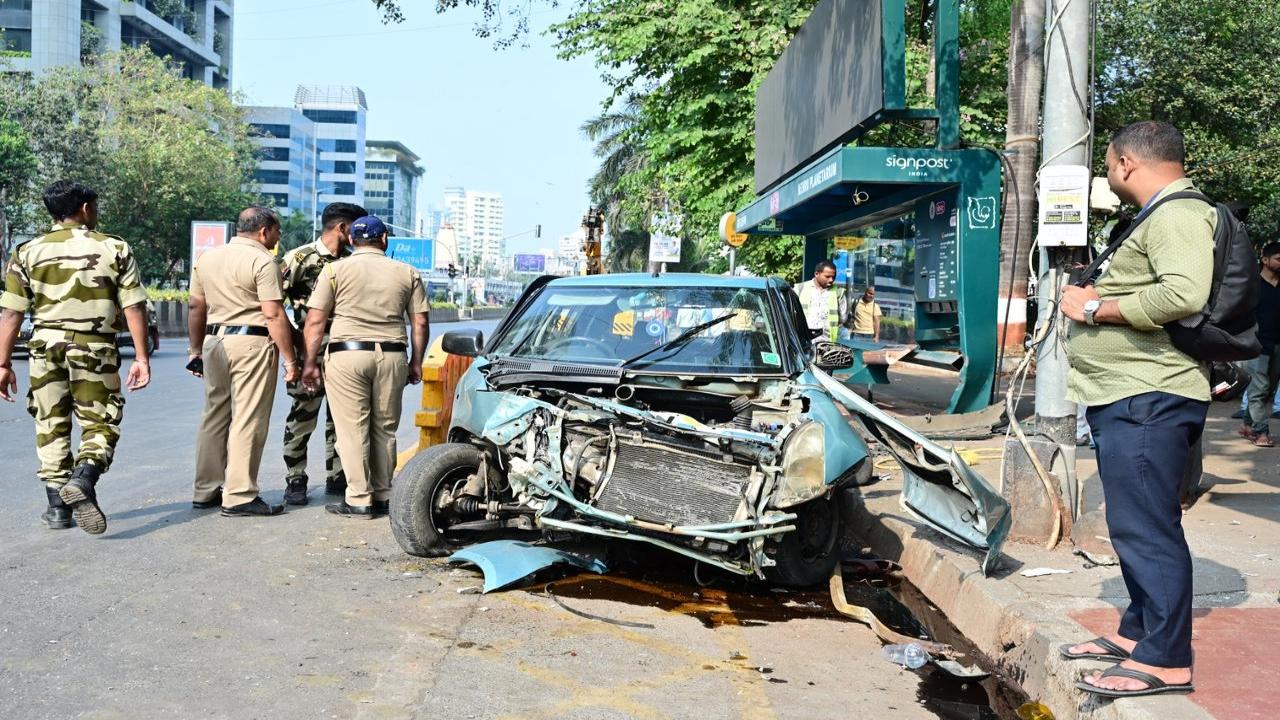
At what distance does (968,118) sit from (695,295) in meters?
14.3

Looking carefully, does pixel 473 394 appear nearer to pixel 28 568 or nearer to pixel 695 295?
pixel 695 295

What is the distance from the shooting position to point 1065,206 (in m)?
6.18

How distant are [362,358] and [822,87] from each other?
867 centimetres

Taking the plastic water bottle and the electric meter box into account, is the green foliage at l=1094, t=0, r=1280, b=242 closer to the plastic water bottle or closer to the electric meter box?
the electric meter box

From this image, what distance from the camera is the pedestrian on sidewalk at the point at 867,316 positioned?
15094 millimetres

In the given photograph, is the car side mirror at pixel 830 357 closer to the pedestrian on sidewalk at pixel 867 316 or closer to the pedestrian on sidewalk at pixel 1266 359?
Answer: the pedestrian on sidewalk at pixel 1266 359

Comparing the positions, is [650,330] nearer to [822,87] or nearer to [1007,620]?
[1007,620]

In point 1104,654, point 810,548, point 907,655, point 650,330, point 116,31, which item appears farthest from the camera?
point 116,31

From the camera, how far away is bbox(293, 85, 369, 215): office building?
517 ft

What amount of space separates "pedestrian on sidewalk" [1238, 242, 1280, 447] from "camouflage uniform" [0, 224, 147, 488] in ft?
28.7

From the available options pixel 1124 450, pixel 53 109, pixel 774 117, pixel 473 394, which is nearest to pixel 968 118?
pixel 774 117

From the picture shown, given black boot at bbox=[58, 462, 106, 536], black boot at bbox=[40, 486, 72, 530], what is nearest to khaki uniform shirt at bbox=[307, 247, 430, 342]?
black boot at bbox=[58, 462, 106, 536]

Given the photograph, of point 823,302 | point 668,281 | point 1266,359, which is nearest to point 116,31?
point 823,302

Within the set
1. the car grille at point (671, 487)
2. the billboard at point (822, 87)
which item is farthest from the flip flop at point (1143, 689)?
the billboard at point (822, 87)
